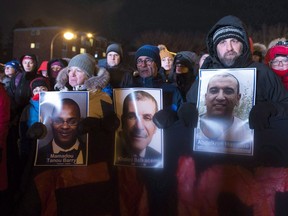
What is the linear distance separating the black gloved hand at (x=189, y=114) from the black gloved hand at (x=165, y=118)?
5.8 inches

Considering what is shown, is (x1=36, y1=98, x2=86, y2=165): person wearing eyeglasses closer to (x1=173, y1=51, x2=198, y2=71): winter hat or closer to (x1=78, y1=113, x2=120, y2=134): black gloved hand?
(x1=78, y1=113, x2=120, y2=134): black gloved hand

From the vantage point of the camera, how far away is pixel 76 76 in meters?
4.07

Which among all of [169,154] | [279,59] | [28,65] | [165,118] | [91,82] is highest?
[28,65]

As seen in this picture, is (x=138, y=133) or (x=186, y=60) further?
(x=186, y=60)

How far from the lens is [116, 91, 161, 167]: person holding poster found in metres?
3.48

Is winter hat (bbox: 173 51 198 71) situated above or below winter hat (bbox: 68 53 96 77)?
above

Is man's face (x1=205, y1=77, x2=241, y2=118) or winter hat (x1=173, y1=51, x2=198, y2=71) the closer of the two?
man's face (x1=205, y1=77, x2=241, y2=118)

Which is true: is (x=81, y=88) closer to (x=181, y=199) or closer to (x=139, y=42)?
(x=181, y=199)

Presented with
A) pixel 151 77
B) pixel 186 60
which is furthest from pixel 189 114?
pixel 186 60

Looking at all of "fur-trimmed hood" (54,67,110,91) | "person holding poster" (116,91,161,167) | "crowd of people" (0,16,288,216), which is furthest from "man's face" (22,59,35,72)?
"person holding poster" (116,91,161,167)

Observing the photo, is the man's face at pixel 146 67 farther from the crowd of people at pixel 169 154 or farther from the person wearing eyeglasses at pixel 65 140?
the person wearing eyeglasses at pixel 65 140

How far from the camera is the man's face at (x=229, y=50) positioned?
3.11 m

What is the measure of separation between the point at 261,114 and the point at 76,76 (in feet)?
6.84

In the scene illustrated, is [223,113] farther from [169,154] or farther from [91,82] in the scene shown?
[91,82]
